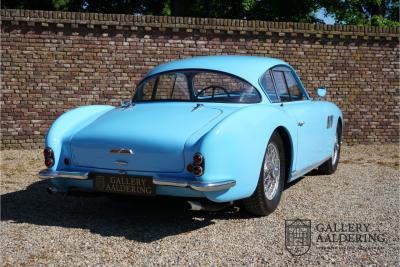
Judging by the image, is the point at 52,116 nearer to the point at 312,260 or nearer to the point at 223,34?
the point at 223,34

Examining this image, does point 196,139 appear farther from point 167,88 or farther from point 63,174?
point 167,88

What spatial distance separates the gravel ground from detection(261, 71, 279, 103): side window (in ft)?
3.43

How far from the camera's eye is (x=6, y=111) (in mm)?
8977

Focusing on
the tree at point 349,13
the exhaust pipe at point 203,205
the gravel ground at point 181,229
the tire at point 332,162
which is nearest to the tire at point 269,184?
the gravel ground at point 181,229

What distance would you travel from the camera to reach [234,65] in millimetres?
4910

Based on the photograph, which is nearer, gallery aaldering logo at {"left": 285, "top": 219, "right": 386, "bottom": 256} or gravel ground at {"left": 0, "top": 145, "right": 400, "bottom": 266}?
gravel ground at {"left": 0, "top": 145, "right": 400, "bottom": 266}

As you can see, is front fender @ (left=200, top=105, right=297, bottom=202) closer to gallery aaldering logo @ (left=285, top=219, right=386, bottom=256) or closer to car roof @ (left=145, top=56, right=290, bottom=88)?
gallery aaldering logo @ (left=285, top=219, right=386, bottom=256)

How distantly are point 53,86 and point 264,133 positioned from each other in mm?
5990

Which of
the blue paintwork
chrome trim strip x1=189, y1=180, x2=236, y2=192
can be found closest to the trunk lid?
the blue paintwork

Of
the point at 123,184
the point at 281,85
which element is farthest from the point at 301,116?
the point at 123,184

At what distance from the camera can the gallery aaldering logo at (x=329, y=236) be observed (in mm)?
3629

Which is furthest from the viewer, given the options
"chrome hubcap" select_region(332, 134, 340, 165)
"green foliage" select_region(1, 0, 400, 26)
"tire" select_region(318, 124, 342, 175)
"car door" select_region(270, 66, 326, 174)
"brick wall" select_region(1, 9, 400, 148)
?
"green foliage" select_region(1, 0, 400, 26)

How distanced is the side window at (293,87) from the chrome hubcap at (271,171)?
1.19m

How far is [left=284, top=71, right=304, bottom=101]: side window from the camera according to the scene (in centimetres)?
550
